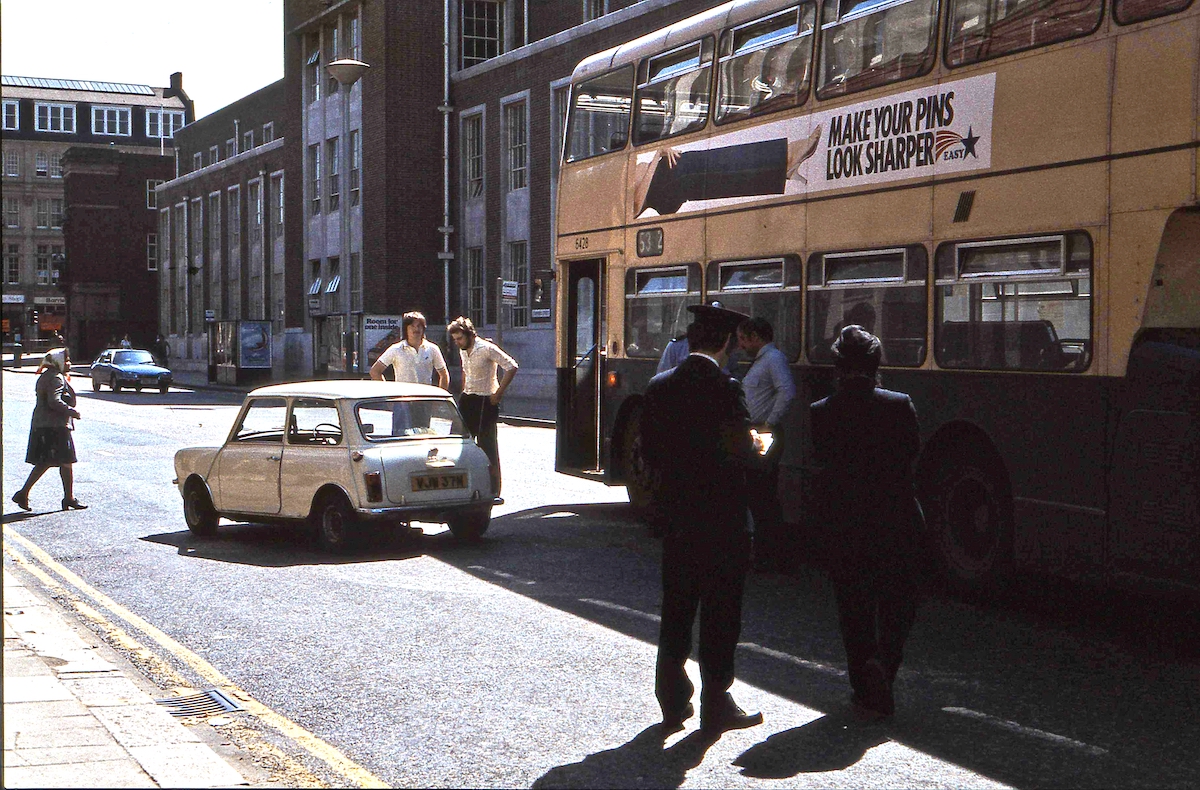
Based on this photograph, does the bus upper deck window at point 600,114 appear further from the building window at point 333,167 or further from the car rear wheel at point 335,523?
the building window at point 333,167

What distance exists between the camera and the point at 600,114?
1344 centimetres

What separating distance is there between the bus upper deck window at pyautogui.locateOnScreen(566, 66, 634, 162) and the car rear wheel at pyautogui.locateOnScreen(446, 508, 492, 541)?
12.9 ft

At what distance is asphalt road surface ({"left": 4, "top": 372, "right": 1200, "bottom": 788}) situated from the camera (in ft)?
16.7

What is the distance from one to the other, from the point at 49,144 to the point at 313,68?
59414 mm

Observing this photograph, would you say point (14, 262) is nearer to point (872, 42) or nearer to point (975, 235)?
point (872, 42)

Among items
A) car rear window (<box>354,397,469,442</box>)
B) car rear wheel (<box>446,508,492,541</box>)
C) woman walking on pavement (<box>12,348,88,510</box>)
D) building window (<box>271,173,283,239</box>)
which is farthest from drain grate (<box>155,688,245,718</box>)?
building window (<box>271,173,283,239</box>)

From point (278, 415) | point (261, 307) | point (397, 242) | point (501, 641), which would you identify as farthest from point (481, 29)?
point (501, 641)

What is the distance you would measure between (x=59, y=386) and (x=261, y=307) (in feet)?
165

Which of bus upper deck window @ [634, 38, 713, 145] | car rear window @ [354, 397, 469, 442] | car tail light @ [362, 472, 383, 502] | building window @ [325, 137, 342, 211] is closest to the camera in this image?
car tail light @ [362, 472, 383, 502]

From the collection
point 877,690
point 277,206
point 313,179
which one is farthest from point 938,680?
point 277,206

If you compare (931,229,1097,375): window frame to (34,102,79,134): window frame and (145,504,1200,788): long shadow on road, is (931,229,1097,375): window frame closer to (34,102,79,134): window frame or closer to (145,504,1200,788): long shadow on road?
(145,504,1200,788): long shadow on road

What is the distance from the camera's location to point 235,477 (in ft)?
38.0

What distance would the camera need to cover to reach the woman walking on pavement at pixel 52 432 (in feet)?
45.7

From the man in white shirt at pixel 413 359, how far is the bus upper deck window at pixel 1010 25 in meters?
5.96
